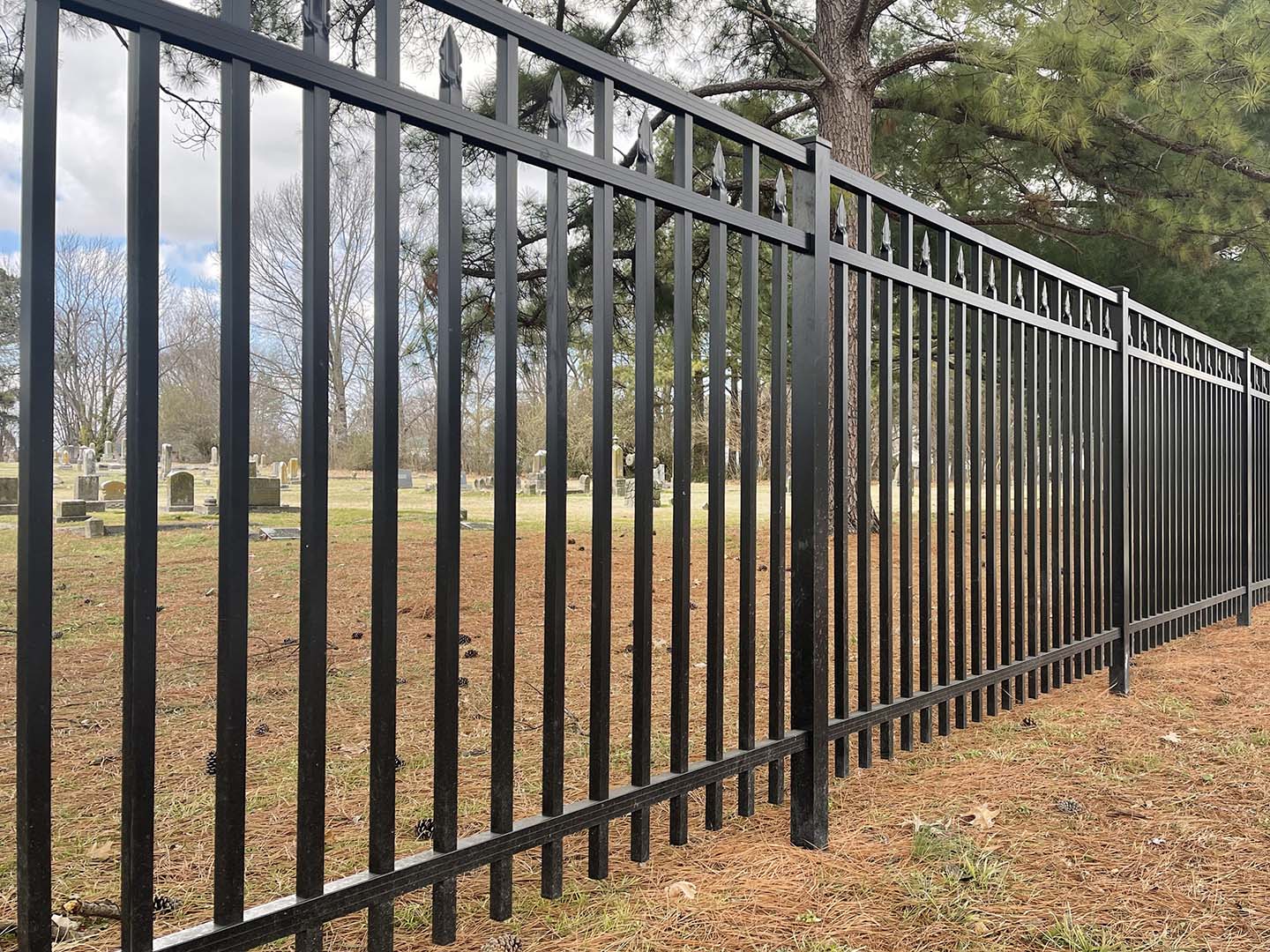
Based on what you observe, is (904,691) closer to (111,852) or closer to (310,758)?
(310,758)

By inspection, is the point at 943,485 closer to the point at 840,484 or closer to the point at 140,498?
the point at 840,484

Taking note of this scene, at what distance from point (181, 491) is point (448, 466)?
388 inches

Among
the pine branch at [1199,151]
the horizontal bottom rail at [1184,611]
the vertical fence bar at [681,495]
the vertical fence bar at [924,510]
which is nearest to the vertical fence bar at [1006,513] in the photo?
the vertical fence bar at [924,510]

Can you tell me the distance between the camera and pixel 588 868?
2.14m

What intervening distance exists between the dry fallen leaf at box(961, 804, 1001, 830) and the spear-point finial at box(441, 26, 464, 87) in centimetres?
237

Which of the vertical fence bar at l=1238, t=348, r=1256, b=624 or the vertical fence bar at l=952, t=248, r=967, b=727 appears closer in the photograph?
the vertical fence bar at l=952, t=248, r=967, b=727

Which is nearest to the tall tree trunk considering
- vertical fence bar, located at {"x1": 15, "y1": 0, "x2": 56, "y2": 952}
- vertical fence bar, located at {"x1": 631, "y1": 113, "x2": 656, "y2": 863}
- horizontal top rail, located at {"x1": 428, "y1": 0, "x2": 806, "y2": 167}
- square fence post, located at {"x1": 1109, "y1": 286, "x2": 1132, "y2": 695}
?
square fence post, located at {"x1": 1109, "y1": 286, "x2": 1132, "y2": 695}

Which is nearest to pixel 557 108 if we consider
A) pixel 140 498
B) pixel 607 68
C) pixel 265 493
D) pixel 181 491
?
pixel 607 68

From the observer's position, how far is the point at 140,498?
135 cm

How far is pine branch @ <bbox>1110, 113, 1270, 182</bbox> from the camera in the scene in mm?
7715

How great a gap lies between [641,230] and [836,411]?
0.89 metres

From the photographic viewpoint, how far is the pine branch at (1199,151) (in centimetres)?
771

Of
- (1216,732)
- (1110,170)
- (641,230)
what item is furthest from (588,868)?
(1110,170)

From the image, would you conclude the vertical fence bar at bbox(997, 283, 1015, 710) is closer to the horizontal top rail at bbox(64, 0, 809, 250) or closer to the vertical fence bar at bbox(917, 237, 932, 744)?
the vertical fence bar at bbox(917, 237, 932, 744)
